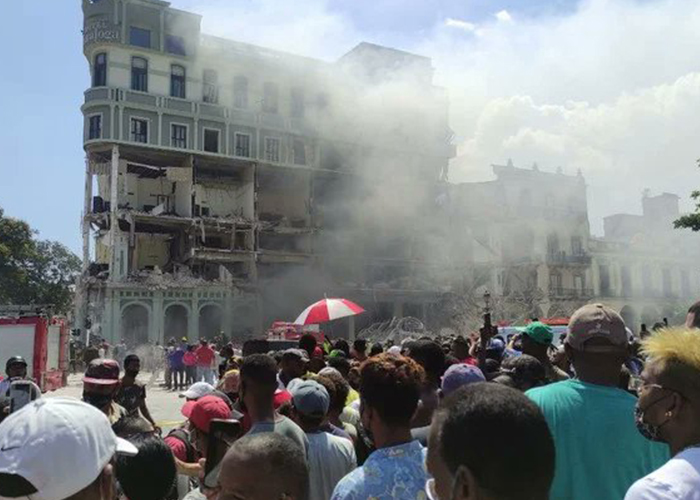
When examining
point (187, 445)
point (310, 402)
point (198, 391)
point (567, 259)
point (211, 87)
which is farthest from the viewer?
point (567, 259)

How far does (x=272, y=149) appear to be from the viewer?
142ft

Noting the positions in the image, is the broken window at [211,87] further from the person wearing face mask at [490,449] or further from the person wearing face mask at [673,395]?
the person wearing face mask at [490,449]

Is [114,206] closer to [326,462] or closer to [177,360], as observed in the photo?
[177,360]

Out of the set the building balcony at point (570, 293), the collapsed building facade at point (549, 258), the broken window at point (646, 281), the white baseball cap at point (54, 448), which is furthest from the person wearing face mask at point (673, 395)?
the broken window at point (646, 281)

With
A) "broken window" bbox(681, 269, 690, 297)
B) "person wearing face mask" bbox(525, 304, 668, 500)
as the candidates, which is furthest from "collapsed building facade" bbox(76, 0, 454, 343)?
"person wearing face mask" bbox(525, 304, 668, 500)

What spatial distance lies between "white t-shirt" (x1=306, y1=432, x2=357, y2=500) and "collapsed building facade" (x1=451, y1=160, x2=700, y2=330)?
141 feet

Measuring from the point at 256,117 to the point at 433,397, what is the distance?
1577 inches

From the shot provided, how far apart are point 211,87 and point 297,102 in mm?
6106

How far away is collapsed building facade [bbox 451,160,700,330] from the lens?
165 ft

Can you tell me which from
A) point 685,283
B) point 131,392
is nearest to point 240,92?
point 131,392

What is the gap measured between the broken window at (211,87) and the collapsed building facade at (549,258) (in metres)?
20.0

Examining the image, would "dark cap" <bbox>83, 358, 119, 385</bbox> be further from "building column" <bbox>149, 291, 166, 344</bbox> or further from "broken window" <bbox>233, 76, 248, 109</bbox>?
"broken window" <bbox>233, 76, 248, 109</bbox>

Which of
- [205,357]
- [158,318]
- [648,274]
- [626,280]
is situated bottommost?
[205,357]

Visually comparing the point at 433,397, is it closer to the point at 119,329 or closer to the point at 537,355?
the point at 537,355
